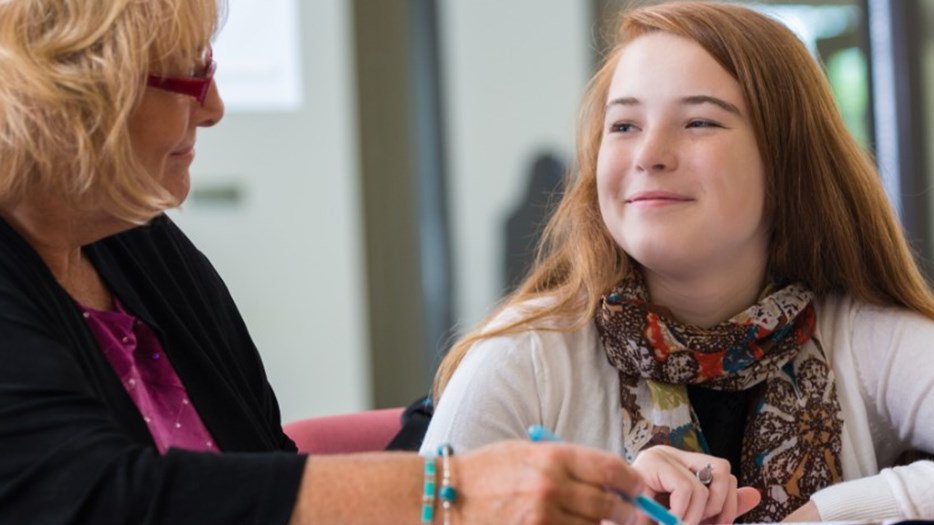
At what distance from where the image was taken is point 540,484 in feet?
3.88

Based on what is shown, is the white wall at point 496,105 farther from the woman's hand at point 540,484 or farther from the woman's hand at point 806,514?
the woman's hand at point 540,484

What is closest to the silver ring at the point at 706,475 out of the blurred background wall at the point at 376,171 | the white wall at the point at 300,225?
the blurred background wall at the point at 376,171

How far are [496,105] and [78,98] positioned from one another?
188 inches

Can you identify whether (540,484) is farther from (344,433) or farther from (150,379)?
(344,433)

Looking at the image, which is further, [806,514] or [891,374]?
[891,374]

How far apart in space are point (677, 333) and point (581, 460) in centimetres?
63

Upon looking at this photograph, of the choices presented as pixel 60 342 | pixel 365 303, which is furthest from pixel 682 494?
pixel 365 303

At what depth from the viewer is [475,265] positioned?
614 cm

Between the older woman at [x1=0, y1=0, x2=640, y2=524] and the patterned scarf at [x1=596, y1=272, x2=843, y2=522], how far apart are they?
0.49 metres

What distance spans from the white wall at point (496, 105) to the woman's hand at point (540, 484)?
4720 mm

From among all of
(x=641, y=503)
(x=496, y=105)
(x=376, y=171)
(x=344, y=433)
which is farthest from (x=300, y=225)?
(x=641, y=503)

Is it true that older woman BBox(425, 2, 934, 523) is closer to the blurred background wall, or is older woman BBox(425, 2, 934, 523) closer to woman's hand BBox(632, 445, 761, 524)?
woman's hand BBox(632, 445, 761, 524)

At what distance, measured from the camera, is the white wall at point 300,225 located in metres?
5.75

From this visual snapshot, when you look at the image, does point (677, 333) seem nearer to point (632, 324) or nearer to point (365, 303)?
point (632, 324)
